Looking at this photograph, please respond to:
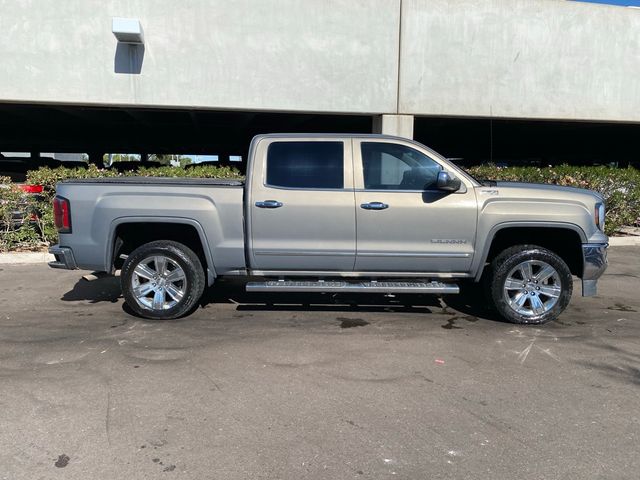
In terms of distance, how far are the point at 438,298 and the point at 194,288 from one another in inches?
123

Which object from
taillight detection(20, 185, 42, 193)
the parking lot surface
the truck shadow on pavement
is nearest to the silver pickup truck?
the parking lot surface

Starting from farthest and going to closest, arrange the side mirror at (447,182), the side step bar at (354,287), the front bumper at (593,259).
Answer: the front bumper at (593,259)
the side step bar at (354,287)
the side mirror at (447,182)

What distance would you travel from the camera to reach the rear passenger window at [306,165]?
5594 mm

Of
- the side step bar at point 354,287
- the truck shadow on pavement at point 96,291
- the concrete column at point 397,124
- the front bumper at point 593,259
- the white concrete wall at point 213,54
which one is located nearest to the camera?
the side step bar at point 354,287

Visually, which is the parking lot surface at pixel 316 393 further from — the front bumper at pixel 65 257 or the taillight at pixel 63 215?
the taillight at pixel 63 215

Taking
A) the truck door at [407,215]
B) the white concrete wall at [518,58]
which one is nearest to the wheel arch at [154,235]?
the truck door at [407,215]

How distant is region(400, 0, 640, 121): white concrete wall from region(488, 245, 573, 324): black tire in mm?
6368

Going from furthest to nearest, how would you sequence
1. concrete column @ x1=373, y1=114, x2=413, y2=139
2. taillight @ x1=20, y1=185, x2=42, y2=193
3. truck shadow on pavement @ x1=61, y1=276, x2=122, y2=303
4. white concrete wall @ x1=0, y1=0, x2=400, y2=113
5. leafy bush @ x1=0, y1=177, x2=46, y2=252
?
concrete column @ x1=373, y1=114, x2=413, y2=139, white concrete wall @ x1=0, y1=0, x2=400, y2=113, taillight @ x1=20, y1=185, x2=42, y2=193, leafy bush @ x1=0, y1=177, x2=46, y2=252, truck shadow on pavement @ x1=61, y1=276, x2=122, y2=303

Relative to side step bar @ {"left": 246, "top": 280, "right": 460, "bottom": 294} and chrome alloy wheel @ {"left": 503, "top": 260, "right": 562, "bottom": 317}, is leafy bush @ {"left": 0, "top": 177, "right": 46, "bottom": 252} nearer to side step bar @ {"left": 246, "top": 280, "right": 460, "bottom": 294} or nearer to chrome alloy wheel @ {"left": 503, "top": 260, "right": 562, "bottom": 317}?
side step bar @ {"left": 246, "top": 280, "right": 460, "bottom": 294}

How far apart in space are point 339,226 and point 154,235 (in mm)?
2182

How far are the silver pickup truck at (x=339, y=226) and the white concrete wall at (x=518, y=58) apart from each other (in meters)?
6.12

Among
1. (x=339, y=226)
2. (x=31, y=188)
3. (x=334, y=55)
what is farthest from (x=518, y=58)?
(x=31, y=188)

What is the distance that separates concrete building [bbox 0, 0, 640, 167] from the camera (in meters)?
10.3

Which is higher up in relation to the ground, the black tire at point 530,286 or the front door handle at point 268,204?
the front door handle at point 268,204
